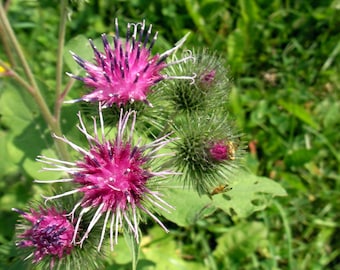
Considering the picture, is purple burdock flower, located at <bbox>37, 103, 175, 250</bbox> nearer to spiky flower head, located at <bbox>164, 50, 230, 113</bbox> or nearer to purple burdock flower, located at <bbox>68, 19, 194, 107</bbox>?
purple burdock flower, located at <bbox>68, 19, 194, 107</bbox>

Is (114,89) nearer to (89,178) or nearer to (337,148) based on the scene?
(89,178)

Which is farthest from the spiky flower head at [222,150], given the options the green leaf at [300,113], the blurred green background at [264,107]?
the green leaf at [300,113]

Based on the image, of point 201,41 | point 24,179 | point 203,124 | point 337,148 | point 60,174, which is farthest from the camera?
point 201,41

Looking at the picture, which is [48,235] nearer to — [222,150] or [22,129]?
[222,150]

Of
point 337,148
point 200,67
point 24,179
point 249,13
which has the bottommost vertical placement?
point 24,179

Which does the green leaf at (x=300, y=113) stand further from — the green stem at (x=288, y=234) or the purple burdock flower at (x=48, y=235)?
the purple burdock flower at (x=48, y=235)

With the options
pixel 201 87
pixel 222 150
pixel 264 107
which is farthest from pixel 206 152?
pixel 264 107

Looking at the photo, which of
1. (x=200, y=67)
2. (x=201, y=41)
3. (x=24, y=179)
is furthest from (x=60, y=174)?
(x=201, y=41)

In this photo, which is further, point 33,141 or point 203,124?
point 33,141
